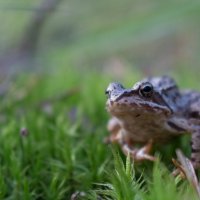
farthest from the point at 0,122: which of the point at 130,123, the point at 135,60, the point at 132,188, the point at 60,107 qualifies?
the point at 135,60

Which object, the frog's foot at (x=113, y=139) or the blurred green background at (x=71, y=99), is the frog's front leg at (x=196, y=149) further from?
the frog's foot at (x=113, y=139)

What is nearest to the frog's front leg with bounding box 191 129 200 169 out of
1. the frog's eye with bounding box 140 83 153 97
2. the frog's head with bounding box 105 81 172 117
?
the frog's head with bounding box 105 81 172 117

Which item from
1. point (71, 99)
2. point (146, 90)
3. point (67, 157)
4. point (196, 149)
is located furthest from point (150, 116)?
point (71, 99)

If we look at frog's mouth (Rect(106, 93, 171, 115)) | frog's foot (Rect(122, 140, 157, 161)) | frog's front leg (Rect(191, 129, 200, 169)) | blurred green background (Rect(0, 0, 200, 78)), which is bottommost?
frog's front leg (Rect(191, 129, 200, 169))

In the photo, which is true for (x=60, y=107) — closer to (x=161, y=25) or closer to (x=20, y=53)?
(x=161, y=25)

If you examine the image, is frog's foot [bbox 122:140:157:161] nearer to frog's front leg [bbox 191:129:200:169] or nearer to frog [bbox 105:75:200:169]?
frog [bbox 105:75:200:169]

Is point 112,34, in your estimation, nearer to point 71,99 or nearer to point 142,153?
point 71,99
